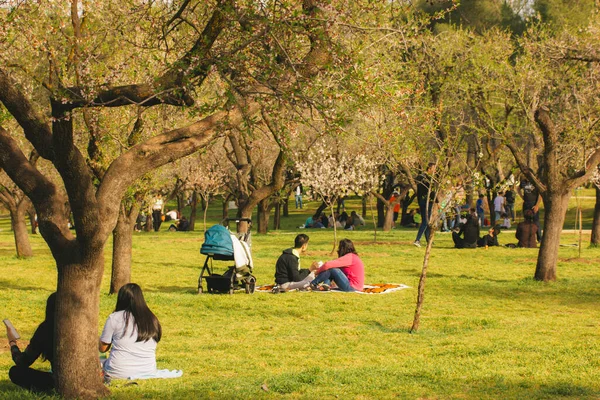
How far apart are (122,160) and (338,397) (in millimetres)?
3241

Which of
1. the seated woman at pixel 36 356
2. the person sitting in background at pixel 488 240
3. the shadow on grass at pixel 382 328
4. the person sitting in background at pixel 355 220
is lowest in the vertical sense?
the shadow on grass at pixel 382 328

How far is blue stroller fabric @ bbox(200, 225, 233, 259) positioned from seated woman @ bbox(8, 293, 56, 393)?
29.4 feet

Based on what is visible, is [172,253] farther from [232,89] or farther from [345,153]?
[232,89]

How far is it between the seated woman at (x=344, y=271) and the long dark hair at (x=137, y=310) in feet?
28.0

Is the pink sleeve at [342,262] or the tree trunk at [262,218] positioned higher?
the tree trunk at [262,218]

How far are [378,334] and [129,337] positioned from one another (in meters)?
4.97

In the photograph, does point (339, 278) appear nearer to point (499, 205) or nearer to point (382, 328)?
point (382, 328)

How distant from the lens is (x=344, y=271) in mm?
18375

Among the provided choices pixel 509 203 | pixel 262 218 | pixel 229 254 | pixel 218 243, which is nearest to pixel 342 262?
pixel 229 254

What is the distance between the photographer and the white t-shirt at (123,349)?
9.67m

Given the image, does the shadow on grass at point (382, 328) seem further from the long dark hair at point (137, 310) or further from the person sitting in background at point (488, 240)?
the person sitting in background at point (488, 240)

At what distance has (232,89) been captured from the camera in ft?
30.2

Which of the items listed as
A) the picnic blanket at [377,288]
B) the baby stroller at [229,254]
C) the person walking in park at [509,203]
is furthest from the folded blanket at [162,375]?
the person walking in park at [509,203]

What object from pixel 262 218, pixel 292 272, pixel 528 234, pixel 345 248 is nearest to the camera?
pixel 345 248
